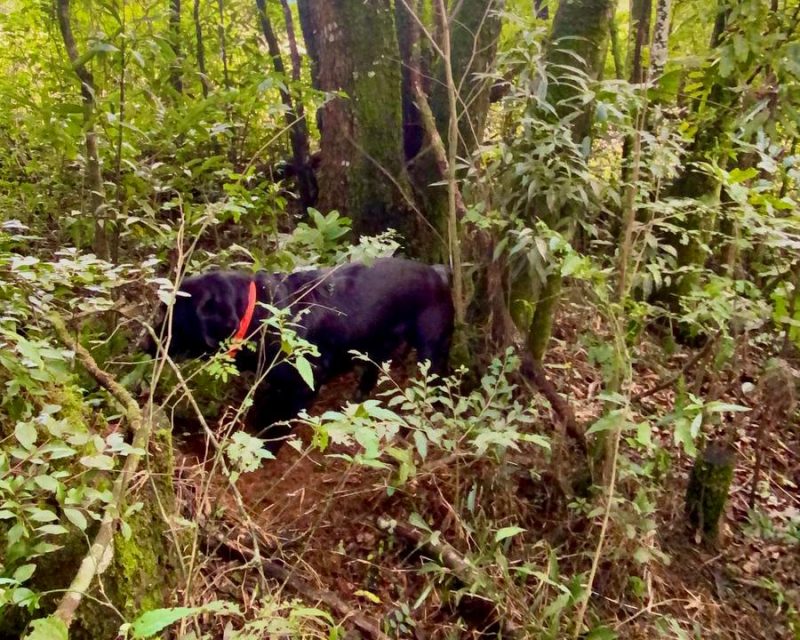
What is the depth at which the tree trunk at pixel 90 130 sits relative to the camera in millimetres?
3109

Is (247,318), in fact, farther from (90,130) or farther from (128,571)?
(128,571)

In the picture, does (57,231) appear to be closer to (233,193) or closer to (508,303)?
(233,193)

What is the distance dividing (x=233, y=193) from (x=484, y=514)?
2.19 metres

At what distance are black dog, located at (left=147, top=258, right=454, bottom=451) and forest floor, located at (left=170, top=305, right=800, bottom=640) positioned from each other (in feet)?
1.29

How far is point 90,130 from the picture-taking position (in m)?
3.30

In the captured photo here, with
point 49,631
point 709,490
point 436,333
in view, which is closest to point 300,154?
point 436,333

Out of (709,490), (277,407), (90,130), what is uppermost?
(90,130)

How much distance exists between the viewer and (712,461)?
11.1 ft

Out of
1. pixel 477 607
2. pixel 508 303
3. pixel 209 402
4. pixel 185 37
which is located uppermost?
pixel 185 37

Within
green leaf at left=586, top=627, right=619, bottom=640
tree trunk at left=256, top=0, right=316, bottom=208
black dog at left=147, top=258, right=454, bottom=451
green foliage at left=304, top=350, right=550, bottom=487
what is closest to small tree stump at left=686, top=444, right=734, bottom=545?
green foliage at left=304, top=350, right=550, bottom=487

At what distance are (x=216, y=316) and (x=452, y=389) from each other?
1.51 m

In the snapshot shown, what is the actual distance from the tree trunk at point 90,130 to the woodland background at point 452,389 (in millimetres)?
28

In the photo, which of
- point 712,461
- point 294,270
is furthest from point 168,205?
point 712,461

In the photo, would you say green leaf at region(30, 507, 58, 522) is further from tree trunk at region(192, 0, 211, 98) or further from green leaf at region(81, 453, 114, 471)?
tree trunk at region(192, 0, 211, 98)
